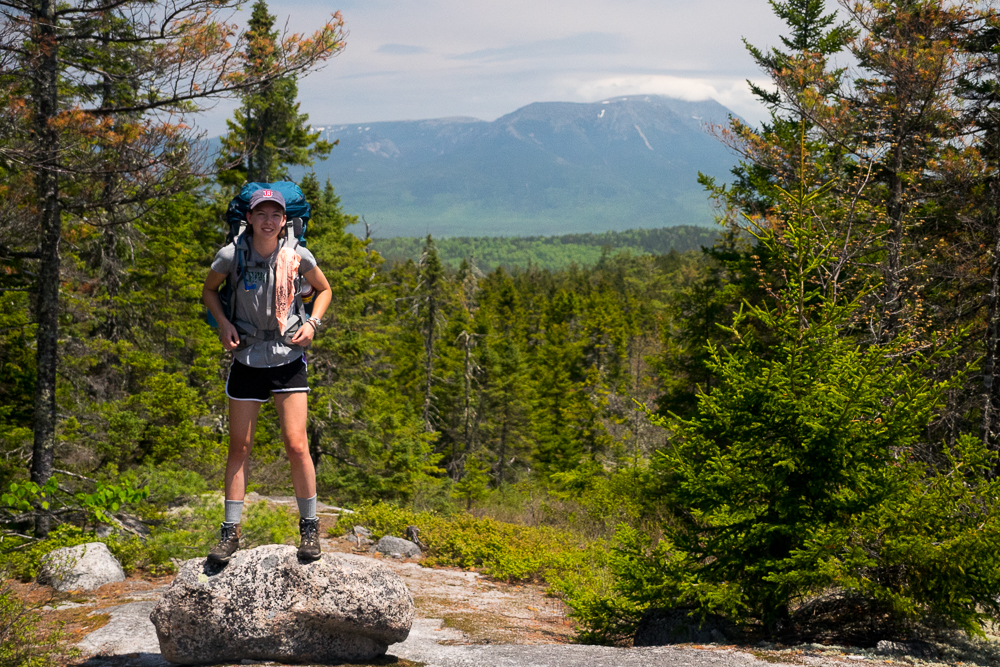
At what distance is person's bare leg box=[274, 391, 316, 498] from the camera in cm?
452

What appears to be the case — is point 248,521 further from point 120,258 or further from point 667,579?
point 120,258

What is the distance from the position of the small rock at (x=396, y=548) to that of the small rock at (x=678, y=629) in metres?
5.88

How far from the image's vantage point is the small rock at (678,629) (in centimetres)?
631

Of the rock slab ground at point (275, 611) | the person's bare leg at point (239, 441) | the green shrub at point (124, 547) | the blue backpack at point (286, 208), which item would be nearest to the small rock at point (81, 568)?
the green shrub at point (124, 547)

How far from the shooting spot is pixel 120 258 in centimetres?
1672

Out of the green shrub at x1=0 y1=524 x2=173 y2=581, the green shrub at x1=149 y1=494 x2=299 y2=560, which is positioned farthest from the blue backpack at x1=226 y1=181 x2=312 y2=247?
the green shrub at x1=0 y1=524 x2=173 y2=581

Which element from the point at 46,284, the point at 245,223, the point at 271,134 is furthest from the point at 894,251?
the point at 271,134

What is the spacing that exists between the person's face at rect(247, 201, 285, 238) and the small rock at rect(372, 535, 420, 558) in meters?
8.48

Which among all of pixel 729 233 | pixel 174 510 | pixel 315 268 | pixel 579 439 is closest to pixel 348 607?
pixel 315 268

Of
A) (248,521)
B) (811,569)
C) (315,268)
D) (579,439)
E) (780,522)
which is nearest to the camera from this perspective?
(315,268)

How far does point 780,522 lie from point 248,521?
19.4 feet

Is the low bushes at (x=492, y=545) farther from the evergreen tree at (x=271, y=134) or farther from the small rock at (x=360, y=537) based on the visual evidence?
the evergreen tree at (x=271, y=134)

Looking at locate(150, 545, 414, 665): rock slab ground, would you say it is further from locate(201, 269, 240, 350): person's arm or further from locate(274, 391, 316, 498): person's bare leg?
locate(201, 269, 240, 350): person's arm

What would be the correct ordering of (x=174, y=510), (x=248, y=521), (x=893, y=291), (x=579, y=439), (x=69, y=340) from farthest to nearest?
1. (x=579, y=439)
2. (x=893, y=291)
3. (x=69, y=340)
4. (x=174, y=510)
5. (x=248, y=521)
